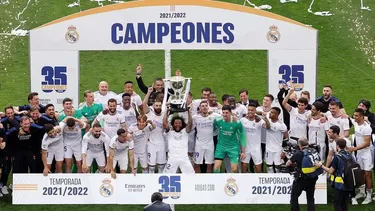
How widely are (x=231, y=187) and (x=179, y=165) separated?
1.10 m

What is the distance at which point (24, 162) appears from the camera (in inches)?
599

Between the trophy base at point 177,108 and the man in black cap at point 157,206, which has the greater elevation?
the trophy base at point 177,108

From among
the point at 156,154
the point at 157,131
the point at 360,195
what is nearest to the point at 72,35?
the point at 157,131

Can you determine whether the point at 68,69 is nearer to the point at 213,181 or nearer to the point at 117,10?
the point at 117,10

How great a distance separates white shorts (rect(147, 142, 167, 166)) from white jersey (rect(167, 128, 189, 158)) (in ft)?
1.49

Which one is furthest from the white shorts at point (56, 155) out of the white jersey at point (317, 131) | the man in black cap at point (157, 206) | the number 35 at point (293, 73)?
the number 35 at point (293, 73)

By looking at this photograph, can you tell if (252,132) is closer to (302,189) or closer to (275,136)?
(275,136)

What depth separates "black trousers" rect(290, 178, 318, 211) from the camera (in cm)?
1358

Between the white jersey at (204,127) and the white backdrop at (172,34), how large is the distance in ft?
6.10

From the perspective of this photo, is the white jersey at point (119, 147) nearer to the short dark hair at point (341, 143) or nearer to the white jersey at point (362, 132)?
the short dark hair at point (341, 143)

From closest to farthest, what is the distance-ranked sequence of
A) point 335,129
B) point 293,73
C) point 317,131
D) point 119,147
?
point 335,129 → point 119,147 → point 317,131 → point 293,73

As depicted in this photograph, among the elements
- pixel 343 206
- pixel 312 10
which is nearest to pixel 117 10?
pixel 343 206

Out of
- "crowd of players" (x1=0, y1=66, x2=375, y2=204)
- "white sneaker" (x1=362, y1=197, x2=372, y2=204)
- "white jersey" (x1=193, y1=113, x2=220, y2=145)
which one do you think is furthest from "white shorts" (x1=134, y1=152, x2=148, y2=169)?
"white sneaker" (x1=362, y1=197, x2=372, y2=204)

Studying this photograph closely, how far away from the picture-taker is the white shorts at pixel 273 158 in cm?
1546
